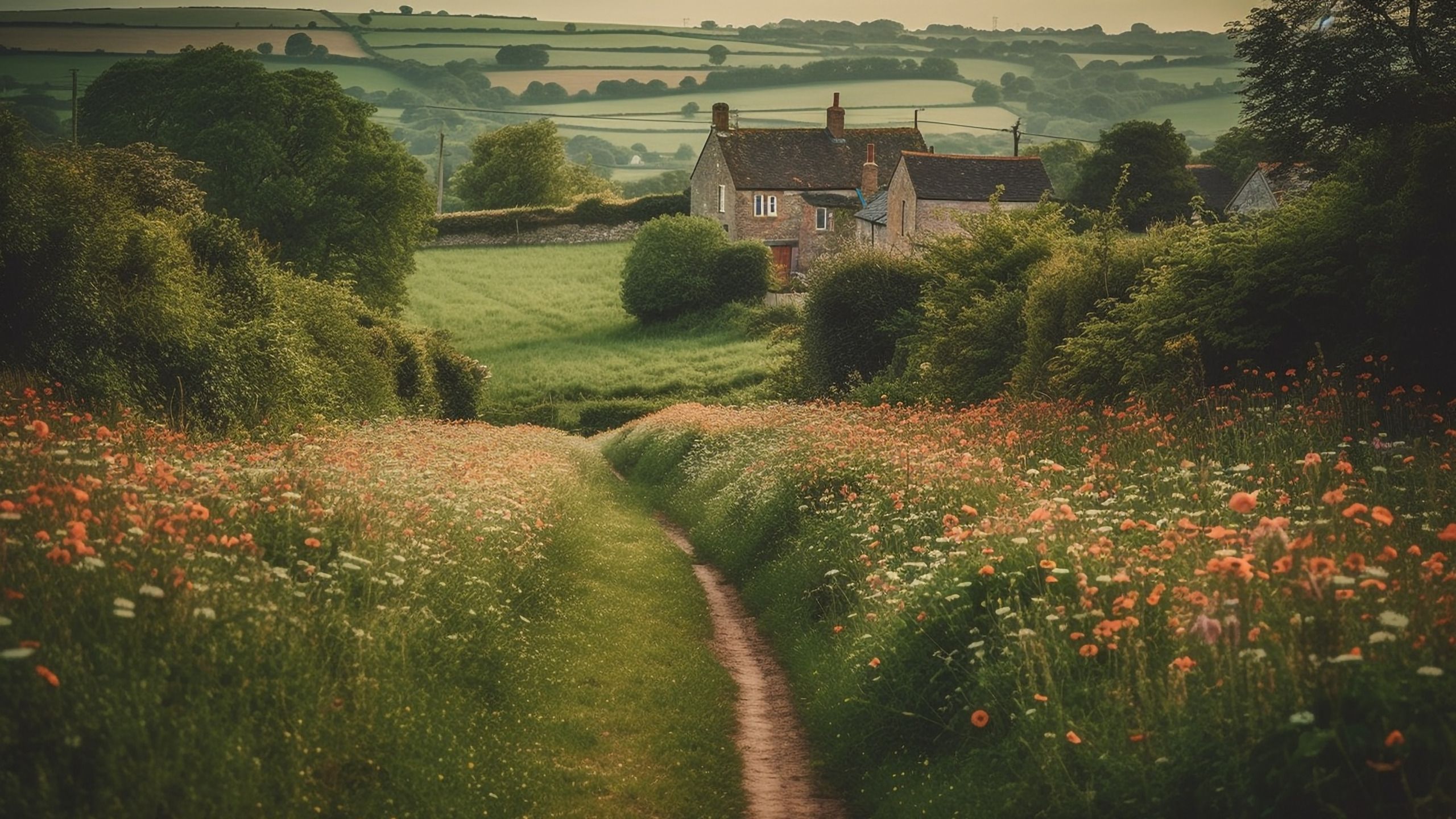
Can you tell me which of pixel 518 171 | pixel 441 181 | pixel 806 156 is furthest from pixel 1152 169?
pixel 441 181

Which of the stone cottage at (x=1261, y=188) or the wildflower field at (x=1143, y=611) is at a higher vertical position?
the stone cottage at (x=1261, y=188)

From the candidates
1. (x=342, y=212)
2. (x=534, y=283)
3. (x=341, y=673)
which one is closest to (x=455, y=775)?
(x=341, y=673)

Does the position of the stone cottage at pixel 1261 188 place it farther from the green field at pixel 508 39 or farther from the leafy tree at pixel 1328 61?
the green field at pixel 508 39

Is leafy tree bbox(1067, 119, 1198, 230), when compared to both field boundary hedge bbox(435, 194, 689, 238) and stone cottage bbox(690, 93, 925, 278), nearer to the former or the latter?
stone cottage bbox(690, 93, 925, 278)

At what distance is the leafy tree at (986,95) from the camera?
7534 inches

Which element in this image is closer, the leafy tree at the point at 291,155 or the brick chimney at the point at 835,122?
the leafy tree at the point at 291,155

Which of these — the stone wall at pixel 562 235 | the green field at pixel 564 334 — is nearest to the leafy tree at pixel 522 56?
the stone wall at pixel 562 235

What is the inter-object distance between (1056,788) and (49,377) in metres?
13.3

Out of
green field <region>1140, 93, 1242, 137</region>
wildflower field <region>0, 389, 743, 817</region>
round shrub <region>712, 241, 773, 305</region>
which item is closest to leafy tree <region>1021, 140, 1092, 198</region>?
green field <region>1140, 93, 1242, 137</region>

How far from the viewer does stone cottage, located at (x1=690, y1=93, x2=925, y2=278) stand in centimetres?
7662

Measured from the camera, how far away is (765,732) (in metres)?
9.93

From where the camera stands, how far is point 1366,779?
493cm

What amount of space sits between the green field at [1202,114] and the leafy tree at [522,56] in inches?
3557

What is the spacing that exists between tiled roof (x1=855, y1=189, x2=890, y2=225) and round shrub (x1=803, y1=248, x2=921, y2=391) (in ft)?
95.8
